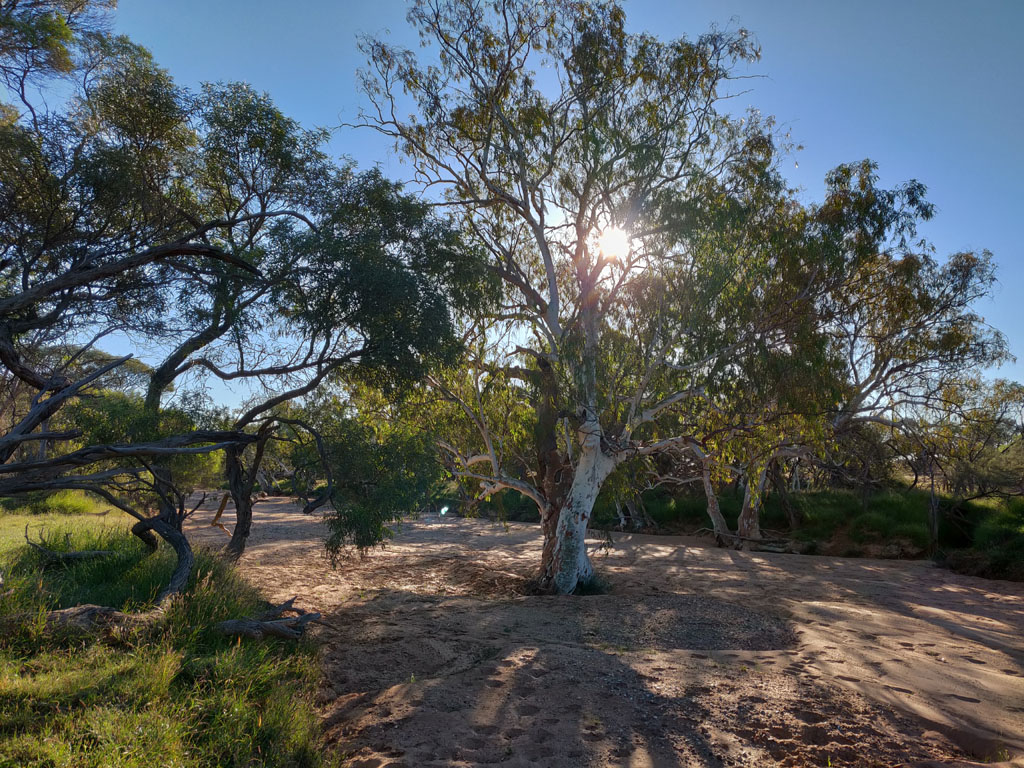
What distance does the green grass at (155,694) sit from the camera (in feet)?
11.4

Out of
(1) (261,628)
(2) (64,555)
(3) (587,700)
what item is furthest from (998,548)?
(2) (64,555)

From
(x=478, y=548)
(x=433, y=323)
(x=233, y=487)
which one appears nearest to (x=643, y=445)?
→ (x=433, y=323)

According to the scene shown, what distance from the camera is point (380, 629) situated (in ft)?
25.0

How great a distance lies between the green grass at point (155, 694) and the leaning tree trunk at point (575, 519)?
5267 millimetres

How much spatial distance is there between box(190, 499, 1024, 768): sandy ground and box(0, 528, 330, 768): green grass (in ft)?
1.54

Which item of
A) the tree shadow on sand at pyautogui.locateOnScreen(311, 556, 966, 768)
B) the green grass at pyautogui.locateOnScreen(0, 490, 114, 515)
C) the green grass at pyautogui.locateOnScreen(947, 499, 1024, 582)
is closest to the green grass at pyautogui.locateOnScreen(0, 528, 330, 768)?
the tree shadow on sand at pyautogui.locateOnScreen(311, 556, 966, 768)

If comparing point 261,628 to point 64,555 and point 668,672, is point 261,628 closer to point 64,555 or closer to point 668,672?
point 64,555

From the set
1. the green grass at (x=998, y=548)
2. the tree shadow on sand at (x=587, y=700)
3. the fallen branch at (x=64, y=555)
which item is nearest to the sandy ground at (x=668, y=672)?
the tree shadow on sand at (x=587, y=700)

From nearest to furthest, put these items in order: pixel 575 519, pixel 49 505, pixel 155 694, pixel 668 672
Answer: pixel 155 694
pixel 668 672
pixel 575 519
pixel 49 505

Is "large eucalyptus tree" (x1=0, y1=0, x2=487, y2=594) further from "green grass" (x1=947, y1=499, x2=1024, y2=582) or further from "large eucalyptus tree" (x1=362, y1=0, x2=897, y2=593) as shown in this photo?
"green grass" (x1=947, y1=499, x2=1024, y2=582)

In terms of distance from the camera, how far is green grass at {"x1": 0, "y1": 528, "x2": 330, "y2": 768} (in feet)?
11.4

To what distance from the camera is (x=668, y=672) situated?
5.56 metres

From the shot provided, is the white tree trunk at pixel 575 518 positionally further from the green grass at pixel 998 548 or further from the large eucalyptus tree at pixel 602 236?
the green grass at pixel 998 548

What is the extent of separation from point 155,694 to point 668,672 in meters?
4.12
